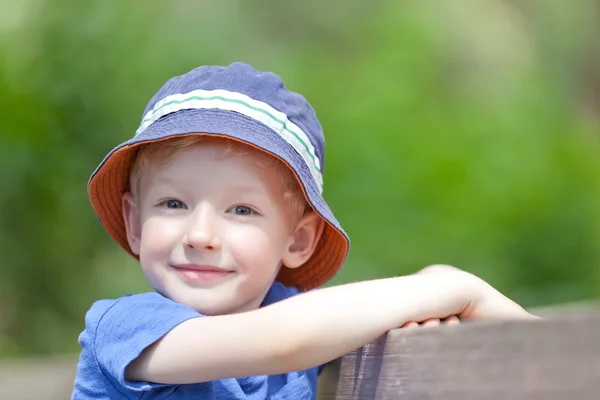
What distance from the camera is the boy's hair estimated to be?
1563 millimetres

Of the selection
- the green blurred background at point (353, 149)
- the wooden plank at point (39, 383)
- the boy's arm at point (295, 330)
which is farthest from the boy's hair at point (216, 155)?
the green blurred background at point (353, 149)

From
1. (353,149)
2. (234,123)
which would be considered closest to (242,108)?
(234,123)

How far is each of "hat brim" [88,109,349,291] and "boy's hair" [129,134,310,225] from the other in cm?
3

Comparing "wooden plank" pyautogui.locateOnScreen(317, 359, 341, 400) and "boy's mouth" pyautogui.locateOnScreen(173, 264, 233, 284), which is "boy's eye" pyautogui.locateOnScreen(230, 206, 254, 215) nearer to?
"boy's mouth" pyautogui.locateOnScreen(173, 264, 233, 284)

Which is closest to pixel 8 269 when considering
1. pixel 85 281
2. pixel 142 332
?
pixel 85 281

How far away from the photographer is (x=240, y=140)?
59.1 inches

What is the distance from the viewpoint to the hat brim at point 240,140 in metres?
1.52

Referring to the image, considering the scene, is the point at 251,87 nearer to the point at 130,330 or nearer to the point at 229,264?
the point at 229,264

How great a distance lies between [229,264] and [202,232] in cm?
9

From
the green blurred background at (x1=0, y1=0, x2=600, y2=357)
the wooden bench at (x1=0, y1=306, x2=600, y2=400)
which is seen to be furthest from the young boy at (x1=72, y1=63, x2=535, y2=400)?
the green blurred background at (x1=0, y1=0, x2=600, y2=357)

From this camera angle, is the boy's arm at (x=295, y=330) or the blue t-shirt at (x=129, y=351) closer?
the boy's arm at (x=295, y=330)

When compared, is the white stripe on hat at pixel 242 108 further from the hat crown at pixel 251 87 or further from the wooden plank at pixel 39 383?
the wooden plank at pixel 39 383

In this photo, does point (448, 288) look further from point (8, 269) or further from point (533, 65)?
point (533, 65)

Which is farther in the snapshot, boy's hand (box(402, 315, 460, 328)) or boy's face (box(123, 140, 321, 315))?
boy's face (box(123, 140, 321, 315))
